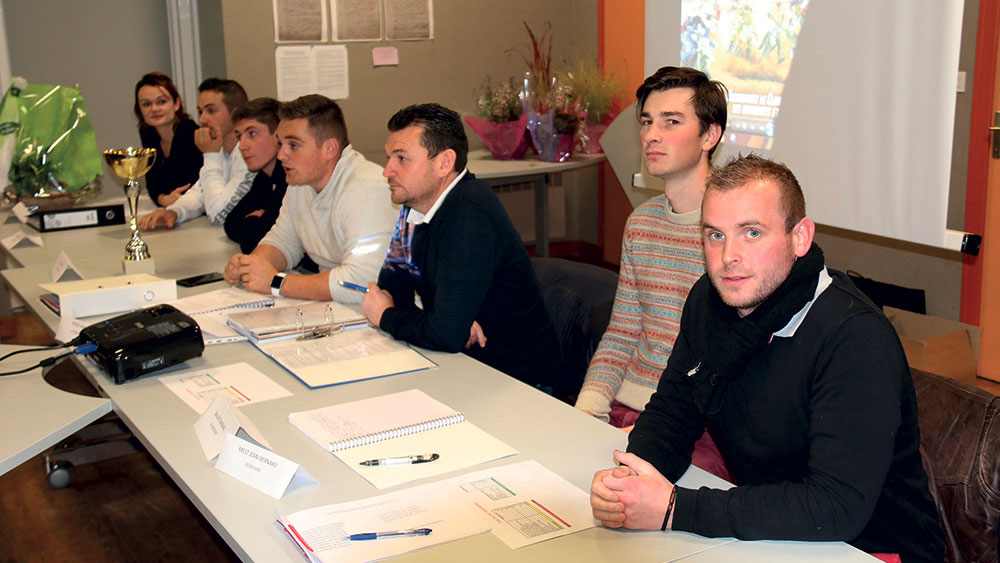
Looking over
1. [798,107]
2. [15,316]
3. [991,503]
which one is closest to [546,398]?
[991,503]

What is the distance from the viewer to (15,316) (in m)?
4.81

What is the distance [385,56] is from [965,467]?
4.75m

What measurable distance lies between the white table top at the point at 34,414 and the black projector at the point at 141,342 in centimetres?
10

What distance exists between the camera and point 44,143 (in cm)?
375

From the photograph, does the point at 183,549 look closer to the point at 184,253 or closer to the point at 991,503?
the point at 184,253

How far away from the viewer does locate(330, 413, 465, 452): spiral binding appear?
1527mm

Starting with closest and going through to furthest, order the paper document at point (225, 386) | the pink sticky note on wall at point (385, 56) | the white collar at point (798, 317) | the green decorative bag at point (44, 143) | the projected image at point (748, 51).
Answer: the white collar at point (798, 317)
the paper document at point (225, 386)
the projected image at point (748, 51)
the green decorative bag at point (44, 143)
the pink sticky note on wall at point (385, 56)

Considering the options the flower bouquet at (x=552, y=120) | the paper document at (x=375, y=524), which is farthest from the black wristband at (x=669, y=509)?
the flower bouquet at (x=552, y=120)

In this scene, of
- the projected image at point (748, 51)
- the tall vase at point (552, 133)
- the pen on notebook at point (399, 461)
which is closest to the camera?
the pen on notebook at point (399, 461)

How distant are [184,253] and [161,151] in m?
1.61

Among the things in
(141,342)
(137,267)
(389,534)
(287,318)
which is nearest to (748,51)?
(287,318)

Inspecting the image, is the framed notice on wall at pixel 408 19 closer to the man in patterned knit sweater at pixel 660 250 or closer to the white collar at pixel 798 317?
the man in patterned knit sweater at pixel 660 250

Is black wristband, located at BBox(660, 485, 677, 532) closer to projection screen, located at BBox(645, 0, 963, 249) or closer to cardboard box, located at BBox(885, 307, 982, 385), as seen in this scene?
projection screen, located at BBox(645, 0, 963, 249)

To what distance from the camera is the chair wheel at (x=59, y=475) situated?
9.68ft
